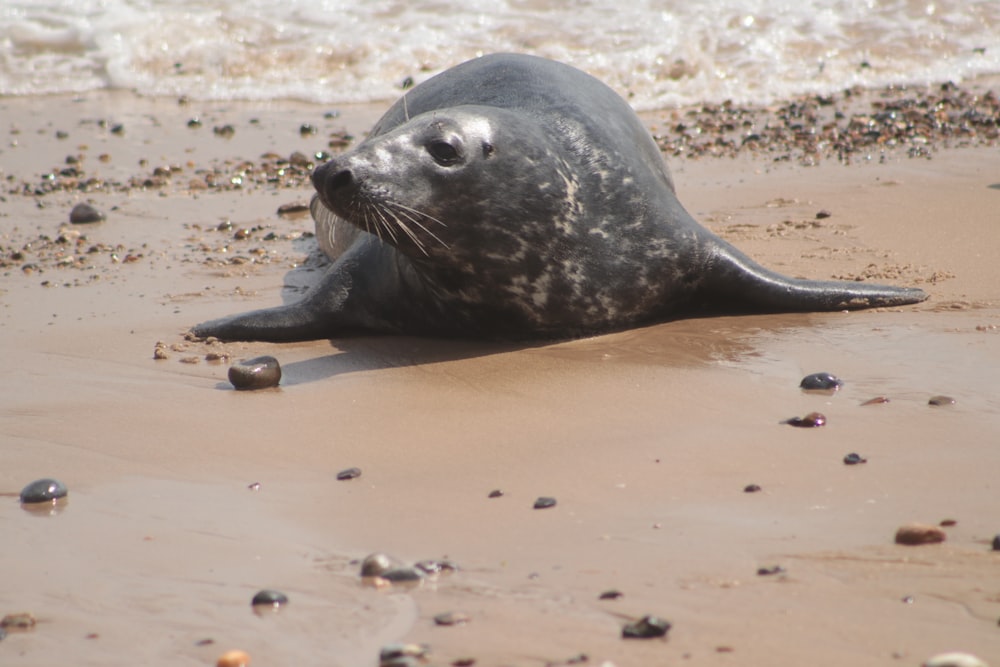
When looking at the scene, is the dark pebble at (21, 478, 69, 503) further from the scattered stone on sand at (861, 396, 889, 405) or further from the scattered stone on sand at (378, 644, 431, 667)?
the scattered stone on sand at (861, 396, 889, 405)

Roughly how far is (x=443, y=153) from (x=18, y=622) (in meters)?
2.78

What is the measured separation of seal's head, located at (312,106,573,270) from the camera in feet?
16.5

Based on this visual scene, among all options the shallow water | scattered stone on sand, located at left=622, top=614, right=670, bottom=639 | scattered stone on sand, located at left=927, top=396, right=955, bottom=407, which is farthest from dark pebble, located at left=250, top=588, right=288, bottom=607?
the shallow water

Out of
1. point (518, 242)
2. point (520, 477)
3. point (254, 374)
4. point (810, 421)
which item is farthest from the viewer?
point (518, 242)

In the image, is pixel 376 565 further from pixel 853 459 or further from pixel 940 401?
pixel 940 401

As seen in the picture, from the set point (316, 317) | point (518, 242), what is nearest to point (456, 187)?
point (518, 242)

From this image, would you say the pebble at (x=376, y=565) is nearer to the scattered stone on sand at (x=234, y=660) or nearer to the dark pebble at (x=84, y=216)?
the scattered stone on sand at (x=234, y=660)

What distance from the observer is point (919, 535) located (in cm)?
294

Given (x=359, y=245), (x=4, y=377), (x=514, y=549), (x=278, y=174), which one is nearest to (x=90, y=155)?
(x=278, y=174)

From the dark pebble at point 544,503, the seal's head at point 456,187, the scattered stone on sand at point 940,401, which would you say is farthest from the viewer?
the seal's head at point 456,187

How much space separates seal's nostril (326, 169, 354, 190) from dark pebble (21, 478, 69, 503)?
1.64m

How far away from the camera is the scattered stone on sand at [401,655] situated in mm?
2516

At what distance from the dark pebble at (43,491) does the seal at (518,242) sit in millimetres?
1655

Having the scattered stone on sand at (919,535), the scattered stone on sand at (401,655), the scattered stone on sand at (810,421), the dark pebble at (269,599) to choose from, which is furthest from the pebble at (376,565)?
the scattered stone on sand at (810,421)
